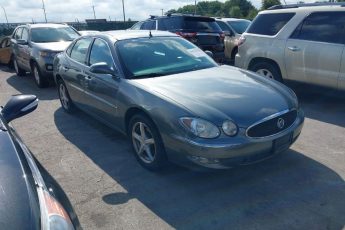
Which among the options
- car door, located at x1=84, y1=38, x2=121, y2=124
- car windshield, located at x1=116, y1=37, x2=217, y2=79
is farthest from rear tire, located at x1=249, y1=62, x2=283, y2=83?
car door, located at x1=84, y1=38, x2=121, y2=124

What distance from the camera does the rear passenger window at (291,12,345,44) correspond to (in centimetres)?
586

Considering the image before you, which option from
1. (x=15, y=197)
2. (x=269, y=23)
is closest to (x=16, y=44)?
(x=269, y=23)

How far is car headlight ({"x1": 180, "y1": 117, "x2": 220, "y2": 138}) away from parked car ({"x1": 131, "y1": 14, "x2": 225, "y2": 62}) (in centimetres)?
730

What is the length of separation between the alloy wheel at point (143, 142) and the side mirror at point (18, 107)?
1.32 metres

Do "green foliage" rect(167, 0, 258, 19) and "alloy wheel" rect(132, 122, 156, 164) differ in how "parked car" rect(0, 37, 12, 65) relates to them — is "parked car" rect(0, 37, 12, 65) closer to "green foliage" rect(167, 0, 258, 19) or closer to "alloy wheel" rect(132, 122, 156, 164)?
"alloy wheel" rect(132, 122, 156, 164)

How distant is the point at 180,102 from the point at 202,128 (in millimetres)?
383

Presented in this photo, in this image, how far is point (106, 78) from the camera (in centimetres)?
457

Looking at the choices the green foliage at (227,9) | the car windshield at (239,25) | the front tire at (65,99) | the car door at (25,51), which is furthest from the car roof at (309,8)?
the green foliage at (227,9)

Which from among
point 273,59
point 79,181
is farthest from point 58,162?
point 273,59

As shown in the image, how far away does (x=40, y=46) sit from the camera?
30.0 feet

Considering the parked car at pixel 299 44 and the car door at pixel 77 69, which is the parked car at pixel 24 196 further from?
the parked car at pixel 299 44

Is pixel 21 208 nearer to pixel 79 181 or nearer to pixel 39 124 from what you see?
pixel 79 181

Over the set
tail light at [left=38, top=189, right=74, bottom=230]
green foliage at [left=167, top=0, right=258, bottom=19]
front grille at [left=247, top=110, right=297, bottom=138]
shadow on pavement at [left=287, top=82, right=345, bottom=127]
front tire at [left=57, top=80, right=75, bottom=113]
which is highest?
tail light at [left=38, top=189, right=74, bottom=230]

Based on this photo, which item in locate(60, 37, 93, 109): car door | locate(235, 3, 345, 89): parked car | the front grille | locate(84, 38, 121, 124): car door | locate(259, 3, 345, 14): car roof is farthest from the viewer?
locate(259, 3, 345, 14): car roof
